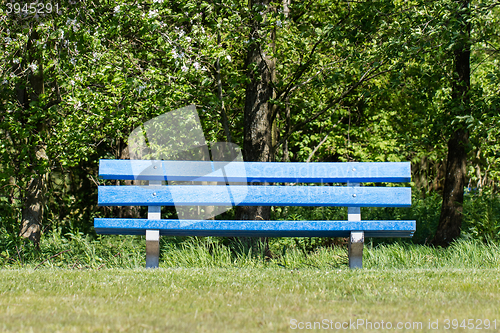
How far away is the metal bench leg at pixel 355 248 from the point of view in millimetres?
4199

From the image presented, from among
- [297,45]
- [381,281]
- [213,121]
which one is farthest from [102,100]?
[381,281]

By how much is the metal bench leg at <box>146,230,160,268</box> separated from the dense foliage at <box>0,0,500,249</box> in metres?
2.12

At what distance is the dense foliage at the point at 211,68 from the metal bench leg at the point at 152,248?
2.12 meters

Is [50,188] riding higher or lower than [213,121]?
lower

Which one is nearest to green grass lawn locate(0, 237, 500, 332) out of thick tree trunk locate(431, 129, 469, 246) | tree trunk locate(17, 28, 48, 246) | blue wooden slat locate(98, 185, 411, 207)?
blue wooden slat locate(98, 185, 411, 207)

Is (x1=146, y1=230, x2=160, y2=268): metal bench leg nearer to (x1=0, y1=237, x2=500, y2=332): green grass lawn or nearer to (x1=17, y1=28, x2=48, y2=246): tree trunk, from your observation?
(x1=0, y1=237, x2=500, y2=332): green grass lawn

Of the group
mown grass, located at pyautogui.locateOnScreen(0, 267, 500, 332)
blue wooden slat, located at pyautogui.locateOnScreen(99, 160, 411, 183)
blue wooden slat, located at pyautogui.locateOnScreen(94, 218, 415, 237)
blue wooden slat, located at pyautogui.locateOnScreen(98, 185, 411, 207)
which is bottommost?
mown grass, located at pyautogui.locateOnScreen(0, 267, 500, 332)

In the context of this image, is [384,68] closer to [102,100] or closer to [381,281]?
[102,100]

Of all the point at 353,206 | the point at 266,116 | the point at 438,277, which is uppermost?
the point at 266,116

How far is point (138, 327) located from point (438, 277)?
7.64 feet

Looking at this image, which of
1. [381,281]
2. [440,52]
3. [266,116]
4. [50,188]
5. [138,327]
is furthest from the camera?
[50,188]

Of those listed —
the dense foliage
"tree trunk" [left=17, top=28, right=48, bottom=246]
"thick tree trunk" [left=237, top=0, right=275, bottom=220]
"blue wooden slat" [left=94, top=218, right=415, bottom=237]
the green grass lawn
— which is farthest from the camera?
"tree trunk" [left=17, top=28, right=48, bottom=246]

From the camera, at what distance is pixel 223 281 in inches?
128

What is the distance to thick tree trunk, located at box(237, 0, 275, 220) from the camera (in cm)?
649
